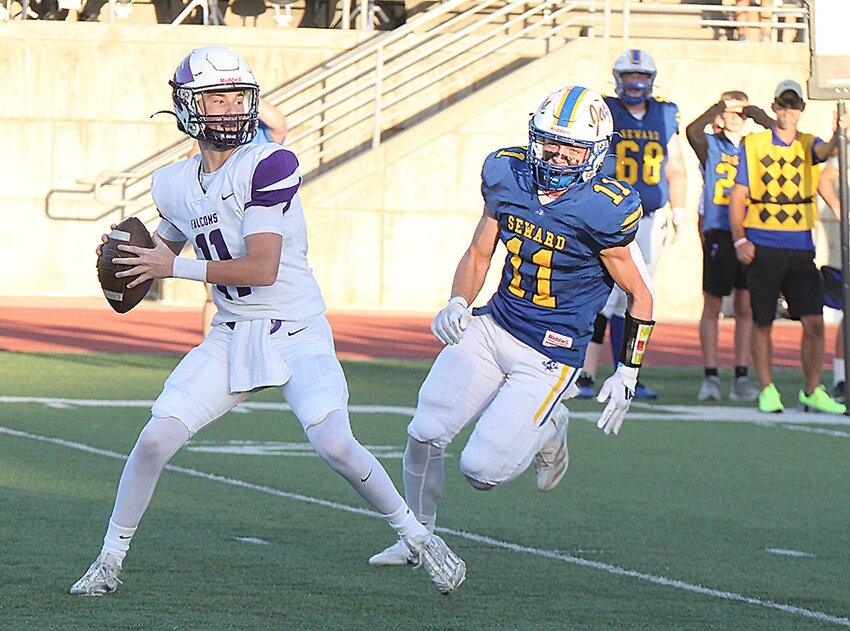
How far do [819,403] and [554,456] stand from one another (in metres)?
5.04

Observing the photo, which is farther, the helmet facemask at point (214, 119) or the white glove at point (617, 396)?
the white glove at point (617, 396)

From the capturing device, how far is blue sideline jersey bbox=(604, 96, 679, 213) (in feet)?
37.9

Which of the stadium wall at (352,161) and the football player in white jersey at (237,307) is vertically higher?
the stadium wall at (352,161)

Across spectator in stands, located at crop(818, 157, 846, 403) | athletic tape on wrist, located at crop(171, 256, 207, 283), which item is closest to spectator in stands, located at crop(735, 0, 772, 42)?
spectator in stands, located at crop(818, 157, 846, 403)

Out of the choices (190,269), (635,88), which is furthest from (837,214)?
(190,269)

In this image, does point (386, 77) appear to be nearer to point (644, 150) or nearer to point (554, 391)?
point (644, 150)

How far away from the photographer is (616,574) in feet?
19.8

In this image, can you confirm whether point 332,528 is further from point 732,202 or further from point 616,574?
point 732,202

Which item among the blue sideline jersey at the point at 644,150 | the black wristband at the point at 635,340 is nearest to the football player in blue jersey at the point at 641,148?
the blue sideline jersey at the point at 644,150

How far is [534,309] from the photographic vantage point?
20.9ft

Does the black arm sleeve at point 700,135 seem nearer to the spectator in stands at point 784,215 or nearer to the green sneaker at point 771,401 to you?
the spectator in stands at point 784,215

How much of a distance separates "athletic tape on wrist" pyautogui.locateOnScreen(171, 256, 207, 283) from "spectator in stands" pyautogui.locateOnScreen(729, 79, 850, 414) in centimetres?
613

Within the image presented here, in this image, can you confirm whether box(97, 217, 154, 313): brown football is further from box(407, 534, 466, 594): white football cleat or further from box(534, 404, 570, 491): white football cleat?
box(534, 404, 570, 491): white football cleat

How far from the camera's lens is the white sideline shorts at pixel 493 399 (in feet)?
20.4
